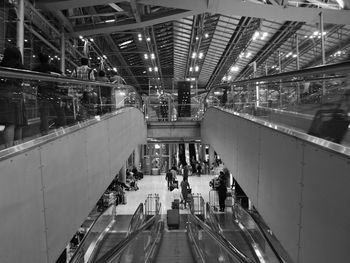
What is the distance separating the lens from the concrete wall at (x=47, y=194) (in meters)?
2.79

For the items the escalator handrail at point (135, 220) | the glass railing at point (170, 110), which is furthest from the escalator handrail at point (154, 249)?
the glass railing at point (170, 110)

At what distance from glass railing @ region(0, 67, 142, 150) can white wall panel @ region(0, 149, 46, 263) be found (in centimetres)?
23

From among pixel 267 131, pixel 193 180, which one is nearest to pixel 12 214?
pixel 267 131

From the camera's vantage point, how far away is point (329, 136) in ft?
10.3

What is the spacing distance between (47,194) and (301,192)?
2.44 meters

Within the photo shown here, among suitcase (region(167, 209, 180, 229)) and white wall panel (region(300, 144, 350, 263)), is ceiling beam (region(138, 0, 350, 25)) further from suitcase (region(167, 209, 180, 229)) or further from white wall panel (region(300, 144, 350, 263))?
white wall panel (region(300, 144, 350, 263))

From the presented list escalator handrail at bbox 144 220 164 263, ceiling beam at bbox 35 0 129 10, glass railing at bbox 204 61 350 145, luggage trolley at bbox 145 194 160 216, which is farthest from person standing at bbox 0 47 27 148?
luggage trolley at bbox 145 194 160 216

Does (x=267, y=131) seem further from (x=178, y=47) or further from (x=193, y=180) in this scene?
(x=193, y=180)

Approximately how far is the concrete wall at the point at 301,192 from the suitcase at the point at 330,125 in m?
0.16

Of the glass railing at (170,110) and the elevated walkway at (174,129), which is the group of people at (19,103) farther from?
the glass railing at (170,110)

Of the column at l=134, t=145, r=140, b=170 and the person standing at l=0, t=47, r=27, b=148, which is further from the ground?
the person standing at l=0, t=47, r=27, b=148

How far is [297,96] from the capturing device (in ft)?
17.4

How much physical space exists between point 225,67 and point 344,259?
70.4 feet

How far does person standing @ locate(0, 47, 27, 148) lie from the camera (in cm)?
306
